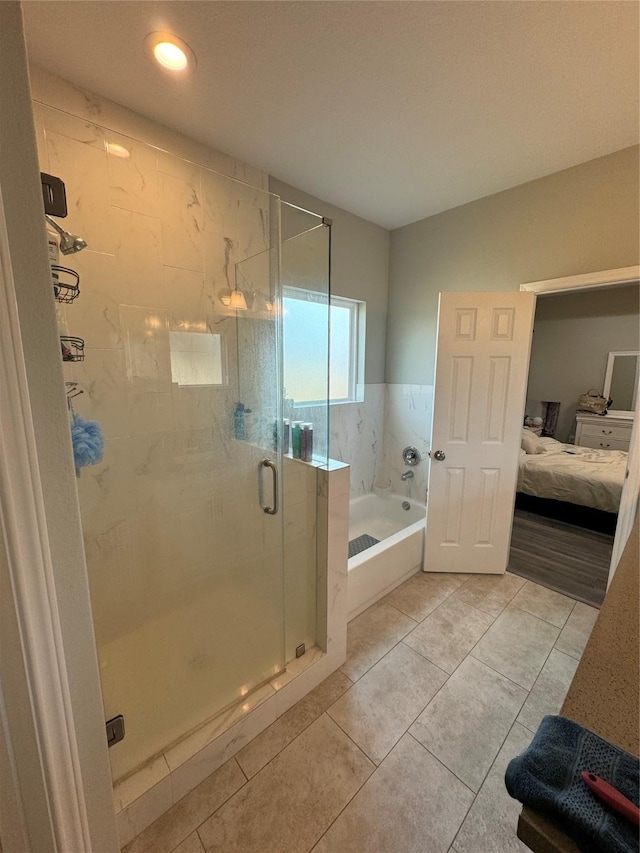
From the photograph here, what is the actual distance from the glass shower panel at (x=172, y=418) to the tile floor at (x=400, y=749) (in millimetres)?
287

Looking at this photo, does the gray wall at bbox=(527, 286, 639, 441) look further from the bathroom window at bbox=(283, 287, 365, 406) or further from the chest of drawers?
the bathroom window at bbox=(283, 287, 365, 406)

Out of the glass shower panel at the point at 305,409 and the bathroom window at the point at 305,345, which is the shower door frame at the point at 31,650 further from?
the bathroom window at the point at 305,345

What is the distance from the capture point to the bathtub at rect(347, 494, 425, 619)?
2.13 m

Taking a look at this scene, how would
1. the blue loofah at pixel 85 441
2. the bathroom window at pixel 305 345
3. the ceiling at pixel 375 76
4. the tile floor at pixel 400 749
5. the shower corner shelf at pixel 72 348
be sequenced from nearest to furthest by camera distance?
the tile floor at pixel 400 749
the ceiling at pixel 375 76
the blue loofah at pixel 85 441
the shower corner shelf at pixel 72 348
the bathroom window at pixel 305 345

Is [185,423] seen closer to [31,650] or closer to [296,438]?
[296,438]

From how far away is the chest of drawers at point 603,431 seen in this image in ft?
14.5

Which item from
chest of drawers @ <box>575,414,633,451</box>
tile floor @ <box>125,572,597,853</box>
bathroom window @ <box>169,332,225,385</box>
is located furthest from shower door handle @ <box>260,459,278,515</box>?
chest of drawers @ <box>575,414,633,451</box>

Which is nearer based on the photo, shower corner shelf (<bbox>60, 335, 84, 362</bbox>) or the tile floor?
the tile floor

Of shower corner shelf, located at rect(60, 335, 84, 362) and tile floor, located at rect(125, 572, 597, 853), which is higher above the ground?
shower corner shelf, located at rect(60, 335, 84, 362)

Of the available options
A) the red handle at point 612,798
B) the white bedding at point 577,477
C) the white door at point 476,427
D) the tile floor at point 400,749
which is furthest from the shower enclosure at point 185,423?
the white bedding at point 577,477

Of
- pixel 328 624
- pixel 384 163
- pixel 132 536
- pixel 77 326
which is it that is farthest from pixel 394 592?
pixel 384 163

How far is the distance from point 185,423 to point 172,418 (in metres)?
0.08

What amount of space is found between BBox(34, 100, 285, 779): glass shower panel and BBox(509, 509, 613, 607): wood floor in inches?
82.8

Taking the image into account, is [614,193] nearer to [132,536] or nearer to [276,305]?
[276,305]
